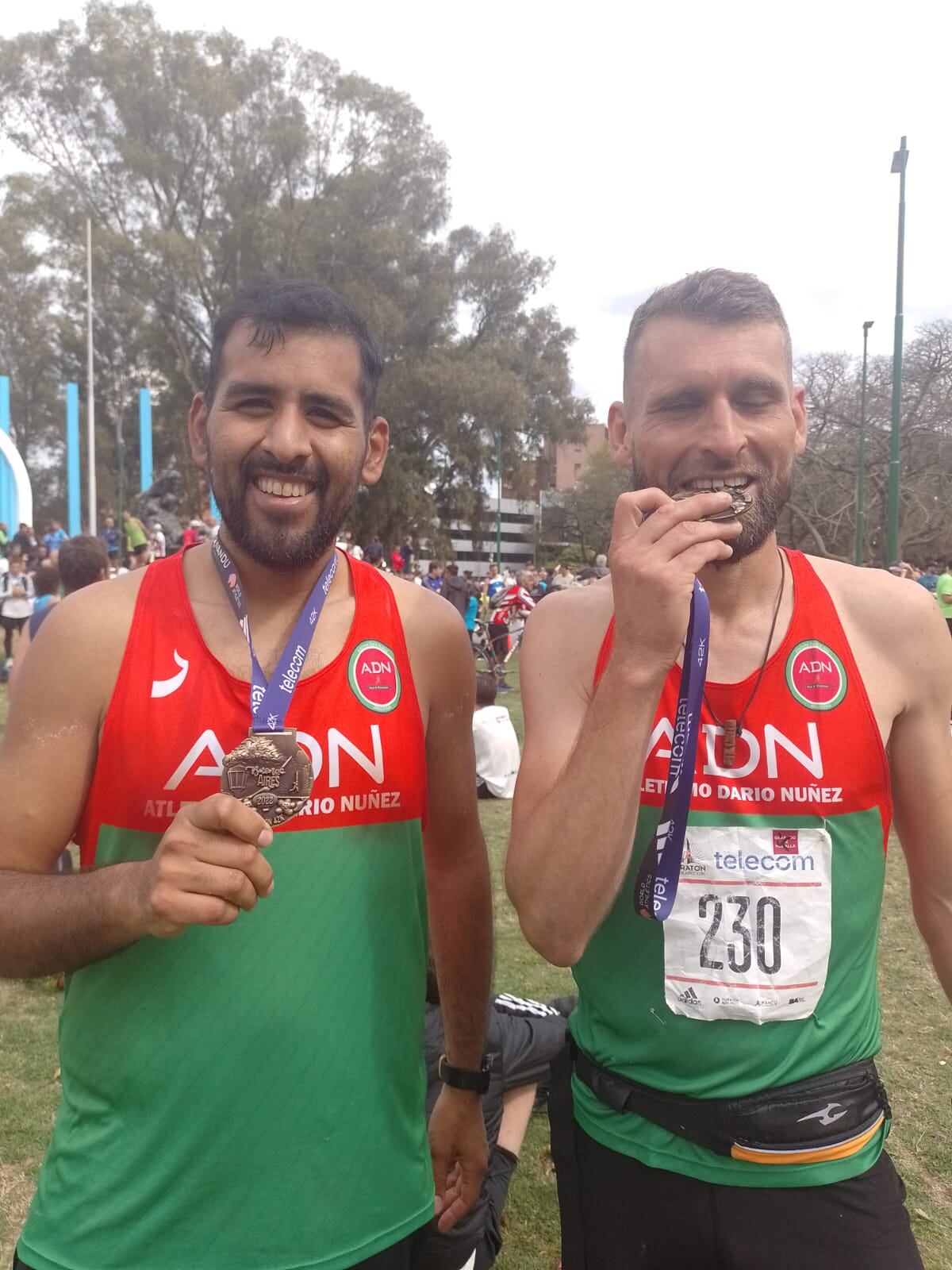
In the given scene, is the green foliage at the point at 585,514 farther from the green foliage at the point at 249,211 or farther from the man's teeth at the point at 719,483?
the man's teeth at the point at 719,483

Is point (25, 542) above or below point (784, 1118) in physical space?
above

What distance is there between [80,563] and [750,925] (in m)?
5.55

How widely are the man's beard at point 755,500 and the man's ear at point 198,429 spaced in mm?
915

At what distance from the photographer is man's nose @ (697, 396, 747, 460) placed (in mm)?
1753

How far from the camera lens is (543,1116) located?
4.00 metres

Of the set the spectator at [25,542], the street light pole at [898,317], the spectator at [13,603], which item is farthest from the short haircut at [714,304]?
the spectator at [25,542]

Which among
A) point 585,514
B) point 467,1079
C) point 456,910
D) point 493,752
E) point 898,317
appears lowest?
point 493,752

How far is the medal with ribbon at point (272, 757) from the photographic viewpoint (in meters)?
1.49

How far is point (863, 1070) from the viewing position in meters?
1.78

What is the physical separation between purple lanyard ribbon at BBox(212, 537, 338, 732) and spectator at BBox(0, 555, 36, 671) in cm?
1144

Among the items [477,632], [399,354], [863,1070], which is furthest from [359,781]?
[399,354]

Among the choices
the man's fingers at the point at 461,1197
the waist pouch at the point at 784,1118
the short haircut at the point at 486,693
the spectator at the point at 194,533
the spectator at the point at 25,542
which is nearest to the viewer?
the waist pouch at the point at 784,1118

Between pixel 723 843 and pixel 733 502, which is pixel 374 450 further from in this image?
pixel 723 843

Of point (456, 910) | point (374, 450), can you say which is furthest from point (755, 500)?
point (456, 910)
